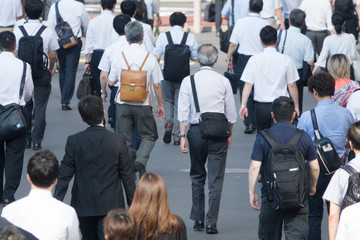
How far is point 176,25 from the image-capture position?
38.1ft

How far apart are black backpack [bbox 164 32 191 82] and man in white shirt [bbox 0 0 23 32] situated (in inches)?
155

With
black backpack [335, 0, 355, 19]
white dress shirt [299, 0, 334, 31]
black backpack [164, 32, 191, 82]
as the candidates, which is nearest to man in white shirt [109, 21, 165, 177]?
black backpack [164, 32, 191, 82]

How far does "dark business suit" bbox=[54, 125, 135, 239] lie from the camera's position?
6.49 meters

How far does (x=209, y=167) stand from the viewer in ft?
26.8

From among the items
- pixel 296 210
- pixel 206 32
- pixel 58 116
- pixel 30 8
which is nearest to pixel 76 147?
pixel 296 210

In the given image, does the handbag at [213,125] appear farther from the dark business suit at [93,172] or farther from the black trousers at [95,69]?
the black trousers at [95,69]

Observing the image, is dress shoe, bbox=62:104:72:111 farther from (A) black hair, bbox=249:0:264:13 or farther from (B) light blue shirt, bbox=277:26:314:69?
(B) light blue shirt, bbox=277:26:314:69

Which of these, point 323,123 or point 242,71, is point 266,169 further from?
point 242,71

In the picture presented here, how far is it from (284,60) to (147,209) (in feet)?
15.4

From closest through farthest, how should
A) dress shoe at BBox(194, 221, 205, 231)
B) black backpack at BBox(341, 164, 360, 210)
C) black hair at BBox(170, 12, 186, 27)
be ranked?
black backpack at BBox(341, 164, 360, 210)
dress shoe at BBox(194, 221, 205, 231)
black hair at BBox(170, 12, 186, 27)

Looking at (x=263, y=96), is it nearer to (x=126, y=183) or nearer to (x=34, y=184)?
(x=126, y=183)

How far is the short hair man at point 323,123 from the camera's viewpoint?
23.7 ft

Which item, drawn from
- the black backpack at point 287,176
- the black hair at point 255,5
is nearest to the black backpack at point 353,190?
the black backpack at point 287,176

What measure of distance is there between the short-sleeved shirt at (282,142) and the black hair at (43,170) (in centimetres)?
206
